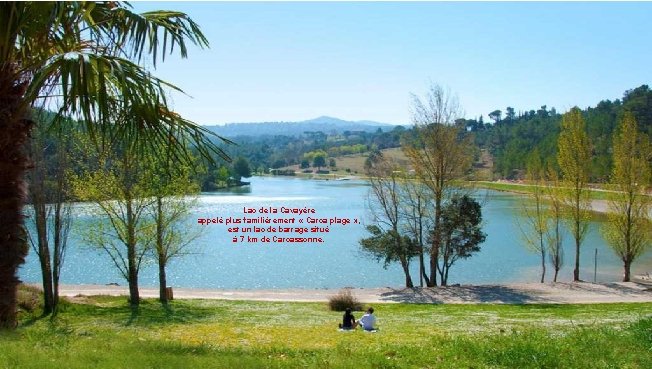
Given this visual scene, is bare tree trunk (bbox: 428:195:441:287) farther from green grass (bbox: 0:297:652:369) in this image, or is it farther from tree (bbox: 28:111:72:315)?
tree (bbox: 28:111:72:315)

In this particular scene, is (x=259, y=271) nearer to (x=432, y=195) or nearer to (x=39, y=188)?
(x=432, y=195)

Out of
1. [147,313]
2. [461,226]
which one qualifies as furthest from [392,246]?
[147,313]

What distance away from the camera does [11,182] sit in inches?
223

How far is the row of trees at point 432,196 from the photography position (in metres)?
27.5

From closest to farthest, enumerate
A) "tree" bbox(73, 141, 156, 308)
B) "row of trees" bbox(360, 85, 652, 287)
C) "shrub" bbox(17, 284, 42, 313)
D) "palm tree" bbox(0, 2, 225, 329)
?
"palm tree" bbox(0, 2, 225, 329) < "shrub" bbox(17, 284, 42, 313) < "tree" bbox(73, 141, 156, 308) < "row of trees" bbox(360, 85, 652, 287)

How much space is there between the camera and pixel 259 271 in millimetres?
38312

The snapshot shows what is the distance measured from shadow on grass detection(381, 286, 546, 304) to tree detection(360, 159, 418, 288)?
81.8 inches

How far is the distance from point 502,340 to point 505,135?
6461 inches

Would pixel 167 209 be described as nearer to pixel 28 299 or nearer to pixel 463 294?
pixel 28 299

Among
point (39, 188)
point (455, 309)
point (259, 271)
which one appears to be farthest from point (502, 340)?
point (259, 271)

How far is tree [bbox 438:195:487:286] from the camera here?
91.7ft

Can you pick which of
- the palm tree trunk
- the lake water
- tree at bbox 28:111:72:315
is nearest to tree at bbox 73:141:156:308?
tree at bbox 28:111:72:315

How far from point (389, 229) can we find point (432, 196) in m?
3.18

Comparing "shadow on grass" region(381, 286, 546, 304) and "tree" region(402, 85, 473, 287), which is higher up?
"tree" region(402, 85, 473, 287)
